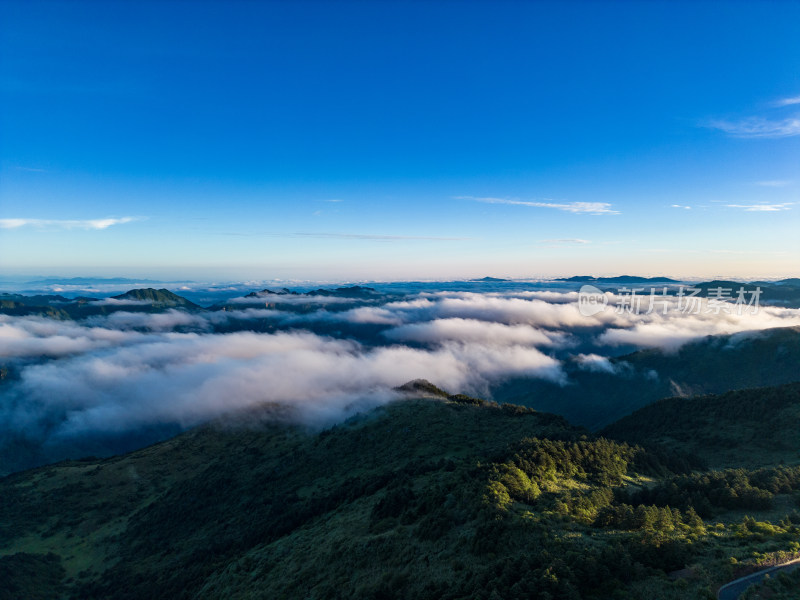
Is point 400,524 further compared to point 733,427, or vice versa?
point 733,427

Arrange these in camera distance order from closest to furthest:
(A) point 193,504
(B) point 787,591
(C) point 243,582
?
(B) point 787,591 → (C) point 243,582 → (A) point 193,504

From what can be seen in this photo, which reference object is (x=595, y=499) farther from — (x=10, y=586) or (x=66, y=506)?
(x=66, y=506)

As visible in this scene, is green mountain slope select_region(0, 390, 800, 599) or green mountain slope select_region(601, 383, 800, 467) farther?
green mountain slope select_region(601, 383, 800, 467)

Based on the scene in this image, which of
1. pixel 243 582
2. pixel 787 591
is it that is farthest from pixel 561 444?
pixel 243 582

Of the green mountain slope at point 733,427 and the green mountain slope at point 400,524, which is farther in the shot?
the green mountain slope at point 733,427

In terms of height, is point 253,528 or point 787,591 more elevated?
point 787,591

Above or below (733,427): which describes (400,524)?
above

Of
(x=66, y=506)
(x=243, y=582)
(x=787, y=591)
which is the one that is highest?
(x=787, y=591)

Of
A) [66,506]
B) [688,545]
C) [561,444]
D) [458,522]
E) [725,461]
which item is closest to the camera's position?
[688,545]
